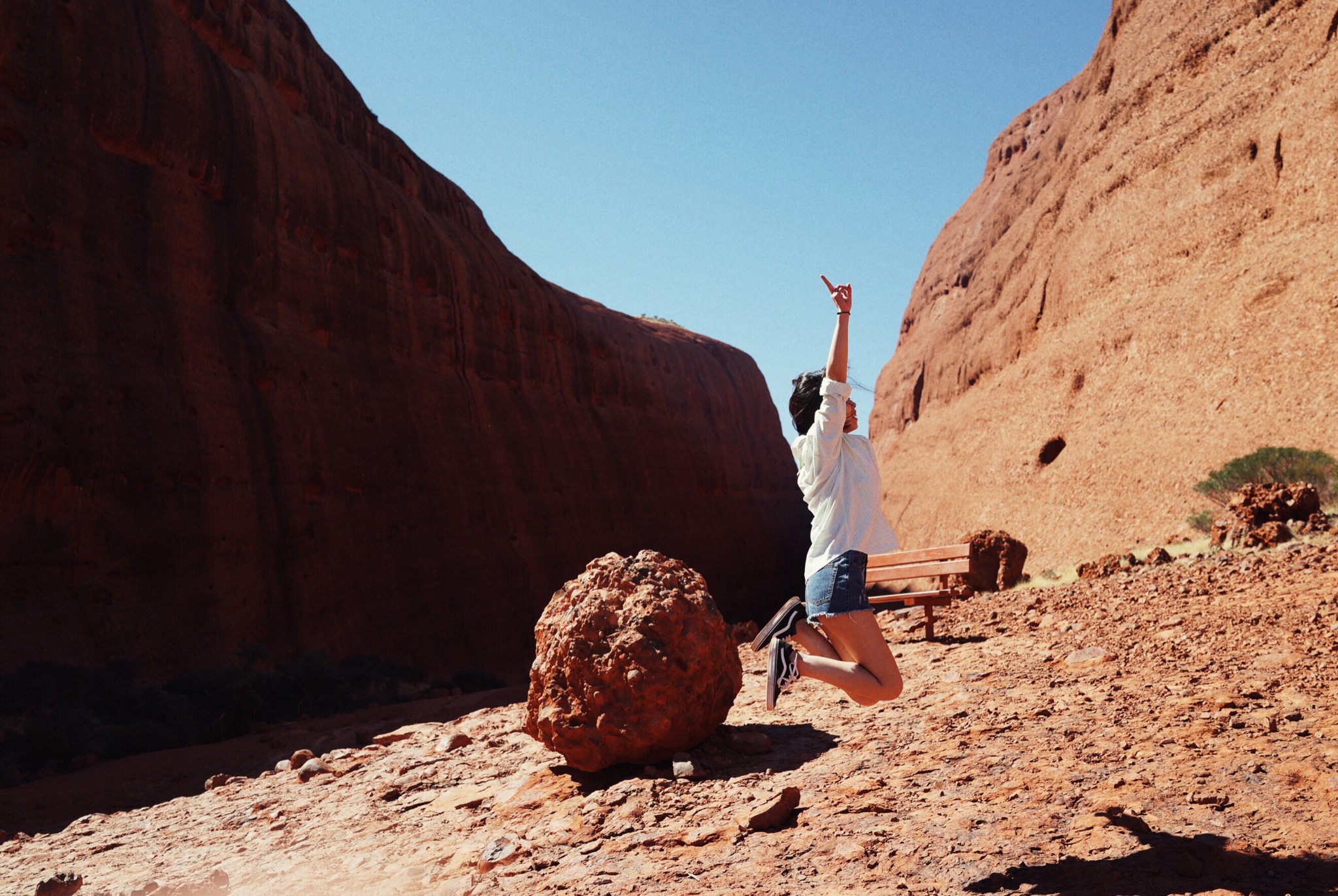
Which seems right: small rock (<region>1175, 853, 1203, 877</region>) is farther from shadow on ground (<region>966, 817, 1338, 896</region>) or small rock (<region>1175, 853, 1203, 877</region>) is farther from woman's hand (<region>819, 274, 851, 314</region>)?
woman's hand (<region>819, 274, 851, 314</region>)

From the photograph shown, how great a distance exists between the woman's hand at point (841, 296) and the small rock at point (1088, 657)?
409cm

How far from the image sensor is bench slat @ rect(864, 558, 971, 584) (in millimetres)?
9516

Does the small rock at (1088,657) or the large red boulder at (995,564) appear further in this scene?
the large red boulder at (995,564)

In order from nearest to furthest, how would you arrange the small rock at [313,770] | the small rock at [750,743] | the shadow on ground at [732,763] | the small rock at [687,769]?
the small rock at [687,769] → the shadow on ground at [732,763] → the small rock at [750,743] → the small rock at [313,770]

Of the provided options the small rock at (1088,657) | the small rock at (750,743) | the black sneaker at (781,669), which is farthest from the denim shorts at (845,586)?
the small rock at (1088,657)

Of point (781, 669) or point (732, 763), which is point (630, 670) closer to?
point (732, 763)

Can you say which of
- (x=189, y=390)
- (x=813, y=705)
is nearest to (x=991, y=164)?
(x=189, y=390)

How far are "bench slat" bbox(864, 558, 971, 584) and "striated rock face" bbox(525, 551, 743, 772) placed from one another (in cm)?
379

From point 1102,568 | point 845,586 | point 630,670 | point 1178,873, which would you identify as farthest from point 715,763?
point 1102,568

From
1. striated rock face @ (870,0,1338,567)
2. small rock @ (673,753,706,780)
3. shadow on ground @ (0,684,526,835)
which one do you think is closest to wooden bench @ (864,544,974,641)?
small rock @ (673,753,706,780)

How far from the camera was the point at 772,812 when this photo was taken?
4.50 m

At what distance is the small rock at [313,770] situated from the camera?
24.1ft

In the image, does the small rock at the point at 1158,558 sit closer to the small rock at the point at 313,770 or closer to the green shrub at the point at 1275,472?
the green shrub at the point at 1275,472

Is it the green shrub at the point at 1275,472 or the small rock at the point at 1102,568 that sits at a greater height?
the green shrub at the point at 1275,472
